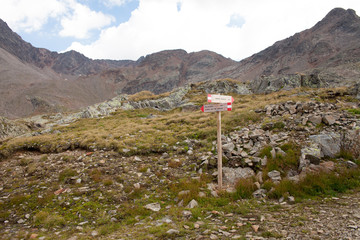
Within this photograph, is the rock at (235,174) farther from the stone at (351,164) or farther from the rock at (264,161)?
the stone at (351,164)

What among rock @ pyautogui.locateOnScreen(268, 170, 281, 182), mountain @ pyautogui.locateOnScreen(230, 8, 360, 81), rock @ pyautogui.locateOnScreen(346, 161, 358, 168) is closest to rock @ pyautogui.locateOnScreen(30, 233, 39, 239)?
rock @ pyautogui.locateOnScreen(268, 170, 281, 182)

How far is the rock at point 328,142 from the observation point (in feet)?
24.7

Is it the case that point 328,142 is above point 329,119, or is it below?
below

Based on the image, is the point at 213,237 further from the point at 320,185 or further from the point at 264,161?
the point at 264,161

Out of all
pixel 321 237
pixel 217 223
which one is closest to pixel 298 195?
pixel 321 237

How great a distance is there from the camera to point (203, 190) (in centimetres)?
680

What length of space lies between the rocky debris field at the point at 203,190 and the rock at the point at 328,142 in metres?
0.04

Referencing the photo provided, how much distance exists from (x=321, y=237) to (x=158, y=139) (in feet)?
33.6

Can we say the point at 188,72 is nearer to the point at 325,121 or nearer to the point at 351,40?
the point at 351,40

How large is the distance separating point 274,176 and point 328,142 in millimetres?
3347

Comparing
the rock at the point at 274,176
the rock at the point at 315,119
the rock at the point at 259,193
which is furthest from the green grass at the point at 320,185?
the rock at the point at 315,119

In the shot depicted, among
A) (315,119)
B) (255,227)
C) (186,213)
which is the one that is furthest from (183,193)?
(315,119)

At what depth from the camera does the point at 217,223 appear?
4.92 m

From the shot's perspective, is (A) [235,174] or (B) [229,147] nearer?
(A) [235,174]
